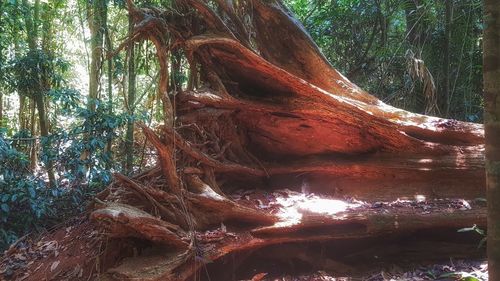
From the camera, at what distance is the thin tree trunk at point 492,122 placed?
1.90 metres

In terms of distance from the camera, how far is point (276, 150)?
16.8ft

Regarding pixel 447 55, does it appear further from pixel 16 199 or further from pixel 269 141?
pixel 16 199

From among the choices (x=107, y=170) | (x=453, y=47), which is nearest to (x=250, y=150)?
(x=107, y=170)

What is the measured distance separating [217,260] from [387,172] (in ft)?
6.87

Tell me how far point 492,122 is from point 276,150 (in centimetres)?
326

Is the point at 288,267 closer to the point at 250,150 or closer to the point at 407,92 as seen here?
the point at 250,150

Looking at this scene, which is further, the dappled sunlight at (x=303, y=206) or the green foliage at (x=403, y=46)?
the green foliage at (x=403, y=46)

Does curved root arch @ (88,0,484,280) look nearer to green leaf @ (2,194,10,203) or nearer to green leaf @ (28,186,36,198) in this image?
green leaf @ (28,186,36,198)

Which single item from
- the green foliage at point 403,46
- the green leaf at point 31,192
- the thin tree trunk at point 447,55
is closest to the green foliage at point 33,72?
the green leaf at point 31,192

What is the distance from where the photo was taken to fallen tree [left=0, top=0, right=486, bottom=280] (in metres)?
3.86

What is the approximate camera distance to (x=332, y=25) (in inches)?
301

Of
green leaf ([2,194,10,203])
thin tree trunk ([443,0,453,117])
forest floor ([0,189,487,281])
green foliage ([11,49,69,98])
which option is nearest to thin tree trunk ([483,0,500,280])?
forest floor ([0,189,487,281])

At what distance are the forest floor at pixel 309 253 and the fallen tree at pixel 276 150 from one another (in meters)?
0.04

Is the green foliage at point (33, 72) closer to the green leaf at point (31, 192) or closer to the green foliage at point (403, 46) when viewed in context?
the green leaf at point (31, 192)
